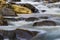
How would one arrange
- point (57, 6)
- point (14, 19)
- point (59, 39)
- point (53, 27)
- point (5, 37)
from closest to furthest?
point (5, 37), point (59, 39), point (53, 27), point (14, 19), point (57, 6)

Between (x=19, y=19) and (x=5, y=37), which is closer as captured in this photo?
(x=5, y=37)

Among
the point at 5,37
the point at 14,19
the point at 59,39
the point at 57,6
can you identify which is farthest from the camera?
the point at 57,6

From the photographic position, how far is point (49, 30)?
262 centimetres

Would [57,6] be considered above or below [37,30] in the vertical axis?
below

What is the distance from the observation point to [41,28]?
8.64 feet

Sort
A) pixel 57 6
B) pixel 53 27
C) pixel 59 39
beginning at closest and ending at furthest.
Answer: pixel 59 39, pixel 53 27, pixel 57 6

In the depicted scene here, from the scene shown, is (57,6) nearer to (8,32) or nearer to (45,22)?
(45,22)

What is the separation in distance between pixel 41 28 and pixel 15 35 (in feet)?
1.49

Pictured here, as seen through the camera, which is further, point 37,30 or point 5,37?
point 37,30

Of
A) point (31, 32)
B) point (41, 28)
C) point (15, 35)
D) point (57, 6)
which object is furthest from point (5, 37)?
point (57, 6)

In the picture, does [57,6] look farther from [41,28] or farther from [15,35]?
[15,35]

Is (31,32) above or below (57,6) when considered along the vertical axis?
above

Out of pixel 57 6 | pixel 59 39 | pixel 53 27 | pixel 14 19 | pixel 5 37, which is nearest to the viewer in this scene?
pixel 5 37

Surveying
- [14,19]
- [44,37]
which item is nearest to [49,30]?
[44,37]
